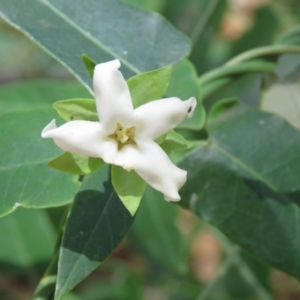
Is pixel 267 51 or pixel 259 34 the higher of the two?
pixel 267 51

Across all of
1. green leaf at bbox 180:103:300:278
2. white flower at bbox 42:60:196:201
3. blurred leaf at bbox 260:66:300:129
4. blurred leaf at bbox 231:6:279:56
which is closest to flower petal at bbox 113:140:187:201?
white flower at bbox 42:60:196:201

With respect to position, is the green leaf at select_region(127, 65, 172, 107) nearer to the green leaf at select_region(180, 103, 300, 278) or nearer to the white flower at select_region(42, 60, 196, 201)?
the white flower at select_region(42, 60, 196, 201)

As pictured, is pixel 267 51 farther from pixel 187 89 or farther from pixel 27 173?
pixel 27 173

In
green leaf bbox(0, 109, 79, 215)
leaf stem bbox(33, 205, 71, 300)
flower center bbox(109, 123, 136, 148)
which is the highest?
flower center bbox(109, 123, 136, 148)

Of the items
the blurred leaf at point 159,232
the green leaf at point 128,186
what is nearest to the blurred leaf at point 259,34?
the blurred leaf at point 159,232

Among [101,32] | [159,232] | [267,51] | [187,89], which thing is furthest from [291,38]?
[159,232]

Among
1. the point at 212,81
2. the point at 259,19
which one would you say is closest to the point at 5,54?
the point at 259,19

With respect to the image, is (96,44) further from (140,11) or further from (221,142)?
(221,142)
